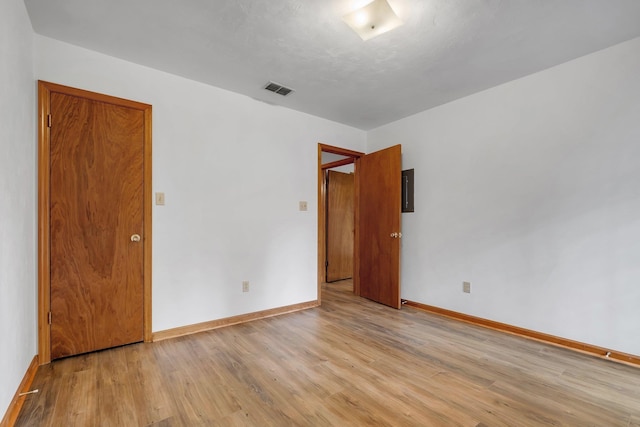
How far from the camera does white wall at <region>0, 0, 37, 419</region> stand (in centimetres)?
137

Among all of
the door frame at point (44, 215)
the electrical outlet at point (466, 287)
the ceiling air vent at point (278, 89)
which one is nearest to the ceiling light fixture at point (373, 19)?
the ceiling air vent at point (278, 89)

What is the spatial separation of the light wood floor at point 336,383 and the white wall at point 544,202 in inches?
15.4

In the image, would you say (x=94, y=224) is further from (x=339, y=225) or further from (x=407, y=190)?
(x=339, y=225)

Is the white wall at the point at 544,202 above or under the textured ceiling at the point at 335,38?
under

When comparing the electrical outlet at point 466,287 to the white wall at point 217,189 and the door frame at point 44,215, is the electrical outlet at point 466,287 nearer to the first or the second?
the white wall at point 217,189

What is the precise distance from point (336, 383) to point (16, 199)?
2221 millimetres

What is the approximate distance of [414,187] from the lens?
3553 mm

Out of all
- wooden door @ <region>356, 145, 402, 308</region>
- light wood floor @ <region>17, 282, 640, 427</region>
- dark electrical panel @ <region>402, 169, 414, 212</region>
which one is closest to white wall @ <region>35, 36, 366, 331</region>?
light wood floor @ <region>17, 282, 640, 427</region>

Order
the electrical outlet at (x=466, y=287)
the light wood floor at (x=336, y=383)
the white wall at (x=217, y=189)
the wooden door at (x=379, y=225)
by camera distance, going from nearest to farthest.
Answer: the light wood floor at (x=336, y=383)
the white wall at (x=217, y=189)
the electrical outlet at (x=466, y=287)
the wooden door at (x=379, y=225)

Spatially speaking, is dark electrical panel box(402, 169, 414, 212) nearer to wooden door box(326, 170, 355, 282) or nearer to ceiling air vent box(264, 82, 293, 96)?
wooden door box(326, 170, 355, 282)

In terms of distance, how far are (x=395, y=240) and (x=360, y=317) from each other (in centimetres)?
101

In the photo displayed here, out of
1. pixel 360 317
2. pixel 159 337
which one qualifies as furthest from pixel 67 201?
pixel 360 317

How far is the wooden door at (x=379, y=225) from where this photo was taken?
341 cm

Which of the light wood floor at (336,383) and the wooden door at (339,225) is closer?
the light wood floor at (336,383)
